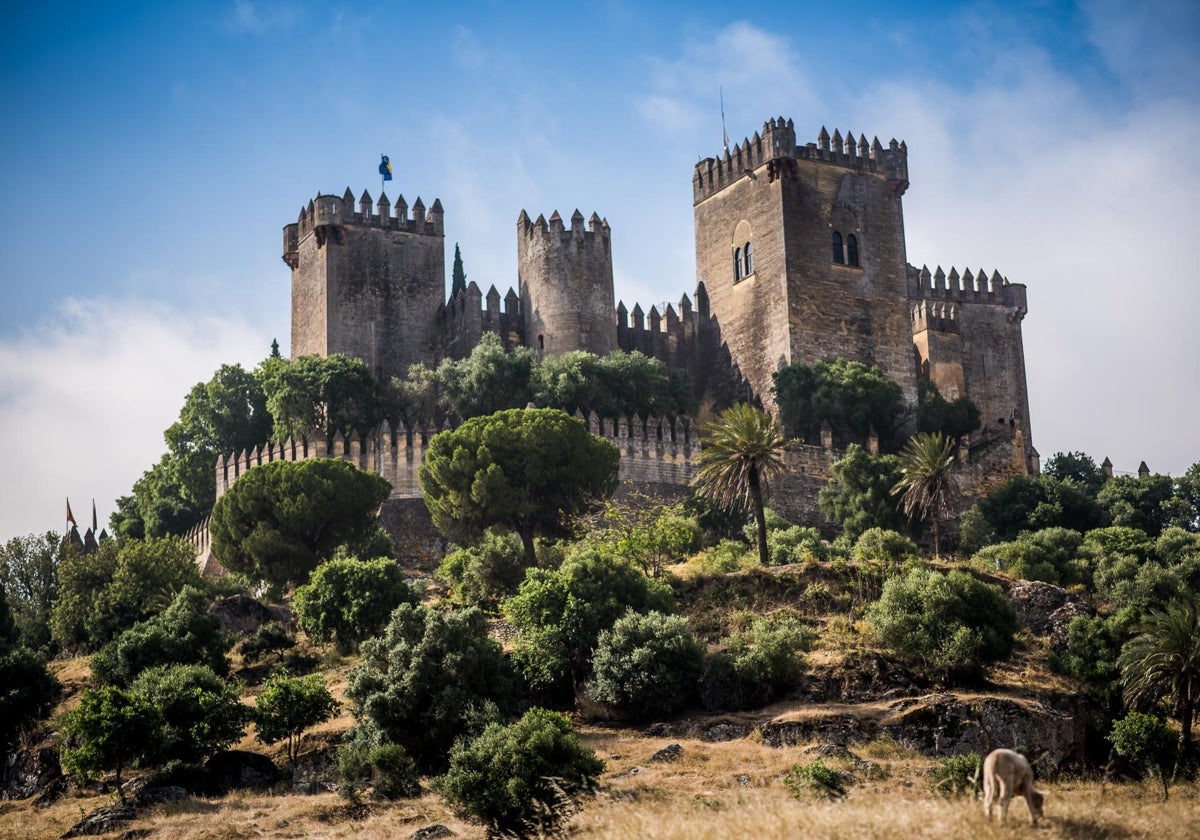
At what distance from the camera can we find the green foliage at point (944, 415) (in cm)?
7019

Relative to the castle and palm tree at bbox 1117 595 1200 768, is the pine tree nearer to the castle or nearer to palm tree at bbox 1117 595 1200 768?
the castle

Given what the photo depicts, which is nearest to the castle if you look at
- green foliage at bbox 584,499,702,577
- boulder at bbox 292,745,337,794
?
green foliage at bbox 584,499,702,577

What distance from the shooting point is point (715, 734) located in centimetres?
3959

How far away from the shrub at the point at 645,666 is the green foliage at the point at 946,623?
16.0ft

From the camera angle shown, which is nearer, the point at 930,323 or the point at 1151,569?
the point at 1151,569

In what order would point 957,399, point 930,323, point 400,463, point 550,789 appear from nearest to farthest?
point 550,789 < point 400,463 < point 957,399 < point 930,323

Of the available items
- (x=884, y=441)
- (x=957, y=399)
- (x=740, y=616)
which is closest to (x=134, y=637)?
(x=740, y=616)

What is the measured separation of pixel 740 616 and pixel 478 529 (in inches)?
526

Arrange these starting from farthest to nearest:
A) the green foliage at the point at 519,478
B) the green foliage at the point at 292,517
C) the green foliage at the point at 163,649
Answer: the green foliage at the point at 292,517, the green foliage at the point at 519,478, the green foliage at the point at 163,649

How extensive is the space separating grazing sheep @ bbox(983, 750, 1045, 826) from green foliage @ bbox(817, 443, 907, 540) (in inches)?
1332

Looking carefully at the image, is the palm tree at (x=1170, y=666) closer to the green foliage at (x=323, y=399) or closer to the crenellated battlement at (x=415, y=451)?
the crenellated battlement at (x=415, y=451)

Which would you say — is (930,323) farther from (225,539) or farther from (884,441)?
(225,539)

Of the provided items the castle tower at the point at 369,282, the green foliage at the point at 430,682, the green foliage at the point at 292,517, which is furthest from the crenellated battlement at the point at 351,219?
the green foliage at the point at 430,682

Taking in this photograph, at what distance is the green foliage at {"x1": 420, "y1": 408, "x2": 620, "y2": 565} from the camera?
55750 millimetres
